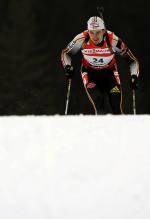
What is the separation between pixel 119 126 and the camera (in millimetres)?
1249

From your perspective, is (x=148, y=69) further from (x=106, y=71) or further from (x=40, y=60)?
(x=106, y=71)

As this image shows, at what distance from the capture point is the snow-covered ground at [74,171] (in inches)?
38.7

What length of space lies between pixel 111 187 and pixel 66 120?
1.10 feet

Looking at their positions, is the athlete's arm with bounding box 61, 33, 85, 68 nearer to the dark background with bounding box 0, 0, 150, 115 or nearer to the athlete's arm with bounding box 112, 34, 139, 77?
the athlete's arm with bounding box 112, 34, 139, 77

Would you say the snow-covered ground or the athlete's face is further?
the athlete's face

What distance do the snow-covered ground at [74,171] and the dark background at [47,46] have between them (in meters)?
15.9

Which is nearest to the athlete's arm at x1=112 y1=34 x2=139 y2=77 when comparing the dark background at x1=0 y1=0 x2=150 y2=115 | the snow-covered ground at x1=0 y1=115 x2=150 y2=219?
the snow-covered ground at x1=0 y1=115 x2=150 y2=219

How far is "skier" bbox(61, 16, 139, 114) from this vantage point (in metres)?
5.81

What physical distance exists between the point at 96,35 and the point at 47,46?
1236 cm

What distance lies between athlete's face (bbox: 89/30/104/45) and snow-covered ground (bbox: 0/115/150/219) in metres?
4.75

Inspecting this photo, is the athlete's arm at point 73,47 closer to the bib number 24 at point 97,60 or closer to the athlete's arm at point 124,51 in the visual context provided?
the bib number 24 at point 97,60

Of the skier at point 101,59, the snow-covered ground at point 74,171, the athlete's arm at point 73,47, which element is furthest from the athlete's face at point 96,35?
the snow-covered ground at point 74,171

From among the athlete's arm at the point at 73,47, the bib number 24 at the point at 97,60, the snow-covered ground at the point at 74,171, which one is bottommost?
the snow-covered ground at the point at 74,171

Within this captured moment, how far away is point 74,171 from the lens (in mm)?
1072
